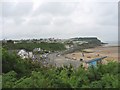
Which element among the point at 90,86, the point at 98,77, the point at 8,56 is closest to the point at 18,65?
the point at 8,56

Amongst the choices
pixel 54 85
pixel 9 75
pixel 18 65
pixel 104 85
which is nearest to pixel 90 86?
pixel 104 85

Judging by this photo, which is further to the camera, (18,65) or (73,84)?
(18,65)

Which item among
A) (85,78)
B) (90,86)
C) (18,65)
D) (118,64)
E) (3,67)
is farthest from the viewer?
(18,65)

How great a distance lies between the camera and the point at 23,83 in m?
5.24

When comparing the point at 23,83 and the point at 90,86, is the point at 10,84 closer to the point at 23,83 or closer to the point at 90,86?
the point at 23,83

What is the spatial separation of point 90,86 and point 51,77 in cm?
117

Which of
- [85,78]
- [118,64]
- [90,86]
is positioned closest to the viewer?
[90,86]

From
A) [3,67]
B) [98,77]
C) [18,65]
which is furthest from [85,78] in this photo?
[18,65]

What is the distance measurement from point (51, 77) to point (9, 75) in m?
1.01

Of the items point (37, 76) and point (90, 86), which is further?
point (37, 76)

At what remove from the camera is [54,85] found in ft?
17.1

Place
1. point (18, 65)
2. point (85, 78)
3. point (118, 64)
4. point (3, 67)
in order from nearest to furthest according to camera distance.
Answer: point (85, 78), point (118, 64), point (3, 67), point (18, 65)

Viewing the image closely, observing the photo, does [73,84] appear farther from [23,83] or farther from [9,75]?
[9,75]

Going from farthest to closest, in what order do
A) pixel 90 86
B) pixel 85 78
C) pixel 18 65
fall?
pixel 18 65
pixel 85 78
pixel 90 86
